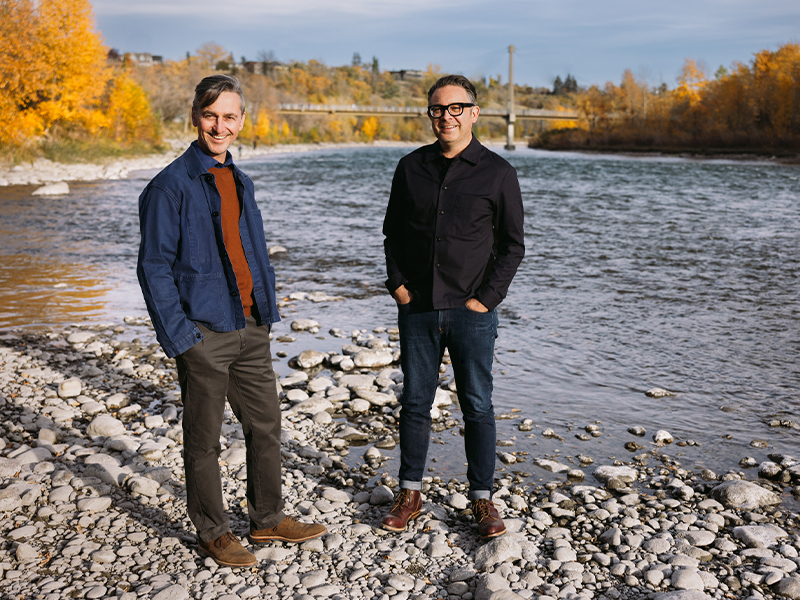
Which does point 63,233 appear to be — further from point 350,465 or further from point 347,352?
point 350,465

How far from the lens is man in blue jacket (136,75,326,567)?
2.82m

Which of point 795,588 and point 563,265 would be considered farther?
point 563,265

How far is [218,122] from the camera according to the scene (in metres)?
2.88

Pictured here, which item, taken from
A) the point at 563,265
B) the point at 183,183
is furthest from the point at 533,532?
the point at 563,265

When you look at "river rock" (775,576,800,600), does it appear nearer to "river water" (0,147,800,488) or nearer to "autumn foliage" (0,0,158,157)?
"river water" (0,147,800,488)

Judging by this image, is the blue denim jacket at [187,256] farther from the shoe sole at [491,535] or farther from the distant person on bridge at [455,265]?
the shoe sole at [491,535]

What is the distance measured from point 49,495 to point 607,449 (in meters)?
3.41

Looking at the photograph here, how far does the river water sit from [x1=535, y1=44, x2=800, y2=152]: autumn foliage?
149 feet

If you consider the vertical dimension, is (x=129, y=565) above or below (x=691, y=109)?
below

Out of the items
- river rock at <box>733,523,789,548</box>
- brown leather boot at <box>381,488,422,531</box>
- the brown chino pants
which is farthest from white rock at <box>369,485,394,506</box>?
river rock at <box>733,523,789,548</box>

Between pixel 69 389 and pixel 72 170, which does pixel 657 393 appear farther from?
pixel 72 170

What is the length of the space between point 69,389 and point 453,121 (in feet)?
12.6

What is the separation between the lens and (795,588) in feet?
9.76

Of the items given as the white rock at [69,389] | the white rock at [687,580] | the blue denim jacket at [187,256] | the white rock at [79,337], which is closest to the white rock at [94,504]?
the blue denim jacket at [187,256]
